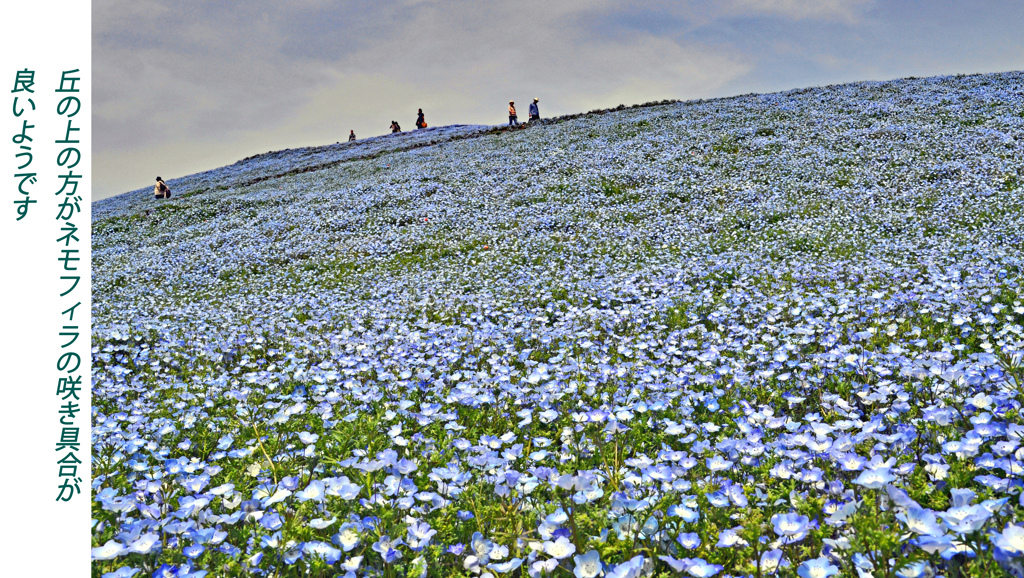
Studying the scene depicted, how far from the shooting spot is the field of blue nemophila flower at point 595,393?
2.71 meters

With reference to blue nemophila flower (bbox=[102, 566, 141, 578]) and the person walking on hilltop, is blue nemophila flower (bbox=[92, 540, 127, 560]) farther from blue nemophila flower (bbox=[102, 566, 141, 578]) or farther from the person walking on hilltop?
the person walking on hilltop

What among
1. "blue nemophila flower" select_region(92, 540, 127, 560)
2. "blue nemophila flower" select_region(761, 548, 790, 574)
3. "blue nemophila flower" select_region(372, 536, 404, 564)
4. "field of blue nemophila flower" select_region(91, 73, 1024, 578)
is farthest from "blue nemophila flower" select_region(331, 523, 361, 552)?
"blue nemophila flower" select_region(761, 548, 790, 574)

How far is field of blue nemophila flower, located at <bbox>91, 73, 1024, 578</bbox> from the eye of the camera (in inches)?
107

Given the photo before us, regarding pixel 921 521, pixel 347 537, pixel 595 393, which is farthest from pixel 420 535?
pixel 595 393

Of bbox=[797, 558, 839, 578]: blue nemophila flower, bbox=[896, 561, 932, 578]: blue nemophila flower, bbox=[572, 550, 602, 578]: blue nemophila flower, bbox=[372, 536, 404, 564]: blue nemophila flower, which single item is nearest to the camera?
bbox=[896, 561, 932, 578]: blue nemophila flower

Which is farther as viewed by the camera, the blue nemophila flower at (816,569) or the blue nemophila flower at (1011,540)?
the blue nemophila flower at (816,569)

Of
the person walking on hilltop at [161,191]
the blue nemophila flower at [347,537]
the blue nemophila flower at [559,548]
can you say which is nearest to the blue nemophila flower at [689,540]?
the blue nemophila flower at [559,548]

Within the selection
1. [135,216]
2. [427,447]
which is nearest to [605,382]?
[427,447]

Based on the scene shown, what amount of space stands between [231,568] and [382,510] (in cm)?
77

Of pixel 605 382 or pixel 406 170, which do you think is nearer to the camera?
pixel 605 382

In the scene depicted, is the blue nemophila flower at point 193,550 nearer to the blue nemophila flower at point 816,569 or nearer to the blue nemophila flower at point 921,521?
the blue nemophila flower at point 816,569

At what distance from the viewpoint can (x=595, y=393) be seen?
5.09 metres

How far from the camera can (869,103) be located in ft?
96.9

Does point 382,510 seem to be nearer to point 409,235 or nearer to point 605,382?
point 605,382
